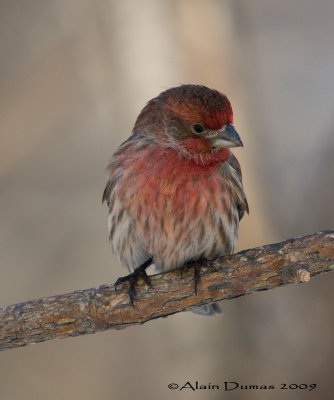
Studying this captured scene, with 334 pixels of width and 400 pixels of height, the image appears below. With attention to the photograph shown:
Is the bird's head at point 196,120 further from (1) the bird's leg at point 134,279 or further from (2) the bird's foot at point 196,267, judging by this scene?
(1) the bird's leg at point 134,279

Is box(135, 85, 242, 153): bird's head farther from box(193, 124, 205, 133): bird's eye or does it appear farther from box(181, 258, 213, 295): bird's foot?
box(181, 258, 213, 295): bird's foot

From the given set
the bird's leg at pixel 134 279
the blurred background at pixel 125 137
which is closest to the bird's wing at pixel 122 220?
the bird's leg at pixel 134 279

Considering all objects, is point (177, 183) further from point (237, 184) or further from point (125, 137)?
point (125, 137)

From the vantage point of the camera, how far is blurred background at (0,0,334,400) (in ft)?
22.9

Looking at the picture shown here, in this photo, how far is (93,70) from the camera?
7.84 m

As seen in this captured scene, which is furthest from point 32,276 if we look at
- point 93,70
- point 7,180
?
point 93,70

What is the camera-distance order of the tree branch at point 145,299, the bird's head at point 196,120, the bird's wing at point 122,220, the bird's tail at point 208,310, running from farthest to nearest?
the bird's tail at point 208,310 → the bird's wing at point 122,220 → the bird's head at point 196,120 → the tree branch at point 145,299

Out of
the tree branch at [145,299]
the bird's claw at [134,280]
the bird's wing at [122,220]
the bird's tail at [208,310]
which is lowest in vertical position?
the tree branch at [145,299]

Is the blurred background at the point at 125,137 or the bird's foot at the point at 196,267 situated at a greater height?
the blurred background at the point at 125,137

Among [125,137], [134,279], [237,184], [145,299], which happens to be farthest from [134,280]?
[125,137]

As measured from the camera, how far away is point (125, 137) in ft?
23.8

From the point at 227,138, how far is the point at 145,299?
1221 mm

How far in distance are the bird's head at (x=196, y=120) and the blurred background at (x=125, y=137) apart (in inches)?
48.1

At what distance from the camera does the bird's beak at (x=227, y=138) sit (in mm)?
5145
